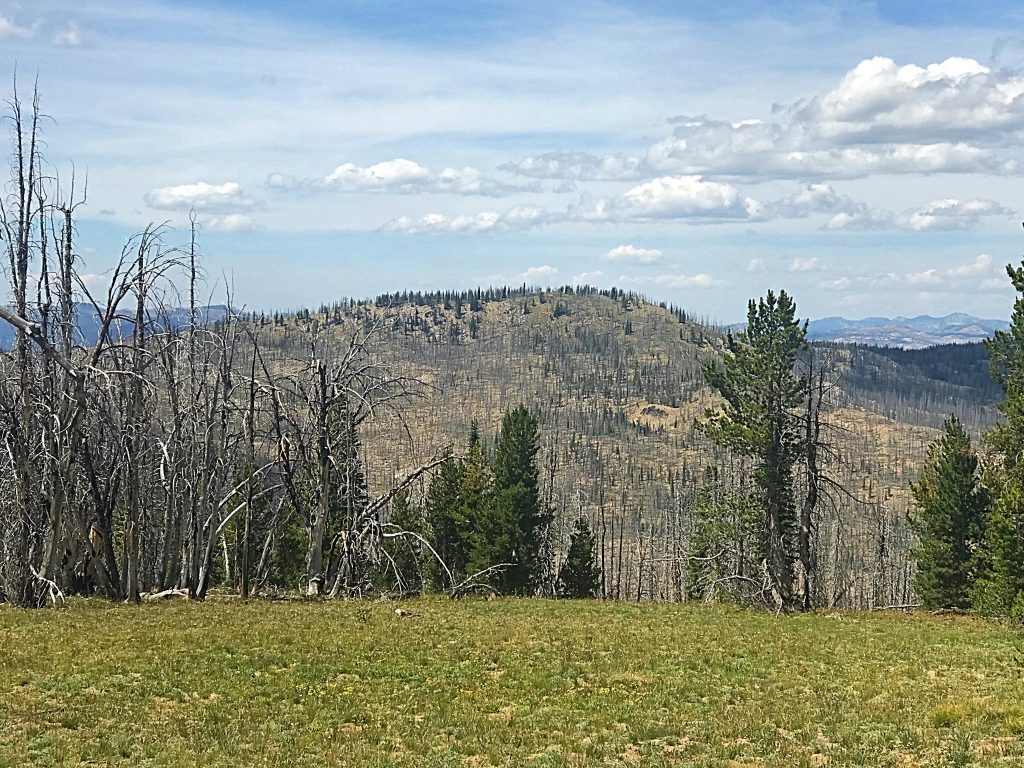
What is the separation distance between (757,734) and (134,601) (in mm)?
17043

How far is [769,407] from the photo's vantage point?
103 feet

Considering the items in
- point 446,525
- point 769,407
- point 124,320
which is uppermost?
point 124,320

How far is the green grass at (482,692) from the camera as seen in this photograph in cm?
1091

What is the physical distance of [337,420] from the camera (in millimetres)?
30734

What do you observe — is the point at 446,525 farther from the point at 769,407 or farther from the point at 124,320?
the point at 124,320

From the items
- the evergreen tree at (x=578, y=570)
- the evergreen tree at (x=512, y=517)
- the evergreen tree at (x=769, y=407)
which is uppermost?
the evergreen tree at (x=769, y=407)

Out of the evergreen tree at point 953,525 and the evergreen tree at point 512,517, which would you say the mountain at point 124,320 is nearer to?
the evergreen tree at point 512,517

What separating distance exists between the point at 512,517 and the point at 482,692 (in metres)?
29.1

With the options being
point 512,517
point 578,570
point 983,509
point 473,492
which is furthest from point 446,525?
point 983,509

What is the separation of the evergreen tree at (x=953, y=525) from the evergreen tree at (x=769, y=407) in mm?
8933

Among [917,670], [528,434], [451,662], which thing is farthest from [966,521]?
[451,662]

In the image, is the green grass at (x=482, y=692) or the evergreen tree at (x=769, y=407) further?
the evergreen tree at (x=769, y=407)

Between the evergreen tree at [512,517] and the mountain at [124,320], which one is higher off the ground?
the mountain at [124,320]

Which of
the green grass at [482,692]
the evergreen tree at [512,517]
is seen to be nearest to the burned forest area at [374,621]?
the green grass at [482,692]
